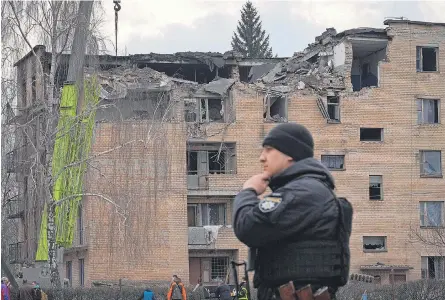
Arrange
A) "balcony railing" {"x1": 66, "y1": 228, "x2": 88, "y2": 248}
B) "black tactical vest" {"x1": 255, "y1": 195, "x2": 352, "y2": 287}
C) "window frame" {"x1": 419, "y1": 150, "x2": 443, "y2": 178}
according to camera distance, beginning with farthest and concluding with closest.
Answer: "window frame" {"x1": 419, "y1": 150, "x2": 443, "y2": 178} < "balcony railing" {"x1": 66, "y1": 228, "x2": 88, "y2": 248} < "black tactical vest" {"x1": 255, "y1": 195, "x2": 352, "y2": 287}

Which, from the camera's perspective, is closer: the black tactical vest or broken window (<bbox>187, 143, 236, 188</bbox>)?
the black tactical vest

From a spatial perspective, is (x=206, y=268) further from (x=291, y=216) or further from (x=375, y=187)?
(x=291, y=216)

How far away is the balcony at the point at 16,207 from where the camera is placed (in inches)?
1455

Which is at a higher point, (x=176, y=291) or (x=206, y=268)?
(x=176, y=291)

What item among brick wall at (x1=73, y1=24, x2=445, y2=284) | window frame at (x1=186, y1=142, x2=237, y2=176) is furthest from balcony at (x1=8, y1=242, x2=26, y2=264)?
window frame at (x1=186, y1=142, x2=237, y2=176)

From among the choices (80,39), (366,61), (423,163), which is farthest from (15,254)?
(366,61)

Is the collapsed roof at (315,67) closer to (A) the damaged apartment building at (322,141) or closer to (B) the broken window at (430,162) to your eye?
(A) the damaged apartment building at (322,141)

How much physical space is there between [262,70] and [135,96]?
17471mm

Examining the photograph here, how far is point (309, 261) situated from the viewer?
4.48 meters

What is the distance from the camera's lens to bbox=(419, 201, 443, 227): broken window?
184 ft

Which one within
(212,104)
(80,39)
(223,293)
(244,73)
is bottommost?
(223,293)

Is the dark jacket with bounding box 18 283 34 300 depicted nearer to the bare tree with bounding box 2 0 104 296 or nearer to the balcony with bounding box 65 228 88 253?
the bare tree with bounding box 2 0 104 296

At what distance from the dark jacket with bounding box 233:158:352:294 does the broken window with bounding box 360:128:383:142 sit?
52.1 metres

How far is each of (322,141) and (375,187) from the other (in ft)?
13.0
